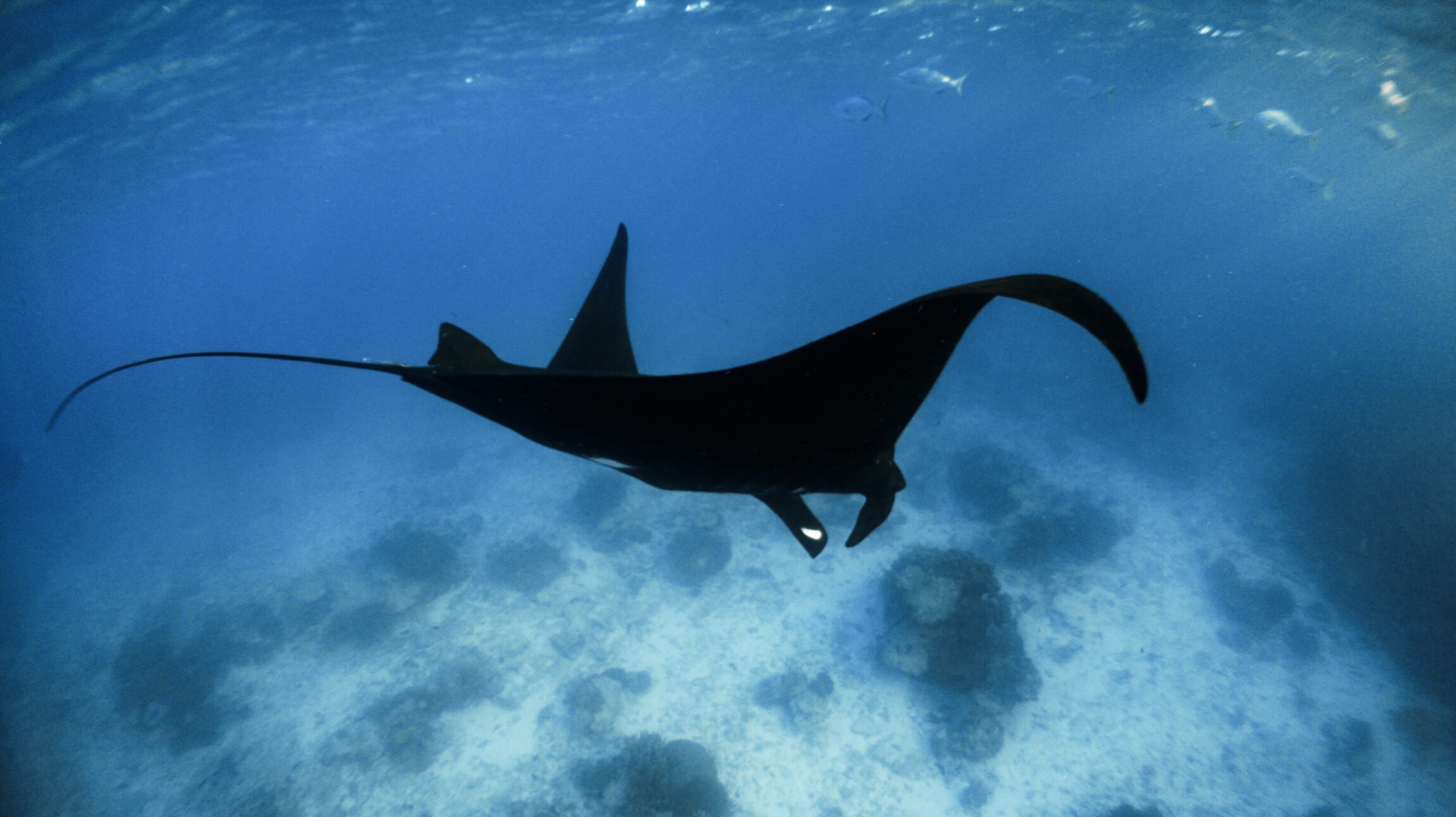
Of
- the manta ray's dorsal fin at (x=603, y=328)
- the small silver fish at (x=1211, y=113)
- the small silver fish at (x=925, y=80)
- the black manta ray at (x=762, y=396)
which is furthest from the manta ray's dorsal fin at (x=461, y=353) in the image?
the small silver fish at (x=1211, y=113)

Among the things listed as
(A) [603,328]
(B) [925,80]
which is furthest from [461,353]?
(B) [925,80]

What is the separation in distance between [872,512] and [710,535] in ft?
35.8

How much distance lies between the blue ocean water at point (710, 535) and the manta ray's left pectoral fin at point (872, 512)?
789 centimetres

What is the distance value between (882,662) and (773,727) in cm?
248

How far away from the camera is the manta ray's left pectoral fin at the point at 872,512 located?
281 centimetres

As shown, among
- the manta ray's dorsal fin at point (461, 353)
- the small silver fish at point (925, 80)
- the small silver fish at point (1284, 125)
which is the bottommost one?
the small silver fish at point (1284, 125)

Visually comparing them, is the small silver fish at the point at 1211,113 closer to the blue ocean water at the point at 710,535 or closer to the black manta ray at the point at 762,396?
the blue ocean water at the point at 710,535

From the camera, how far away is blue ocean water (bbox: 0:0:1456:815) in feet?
30.2

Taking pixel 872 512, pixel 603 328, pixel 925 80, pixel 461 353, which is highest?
pixel 461 353

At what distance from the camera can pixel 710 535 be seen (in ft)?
43.9

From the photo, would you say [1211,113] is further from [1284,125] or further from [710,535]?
[710,535]

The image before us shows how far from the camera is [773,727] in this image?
30.8 ft

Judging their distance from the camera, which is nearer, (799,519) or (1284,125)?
(799,519)

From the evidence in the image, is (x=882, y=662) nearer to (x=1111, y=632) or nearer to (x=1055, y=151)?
(x=1111, y=632)
